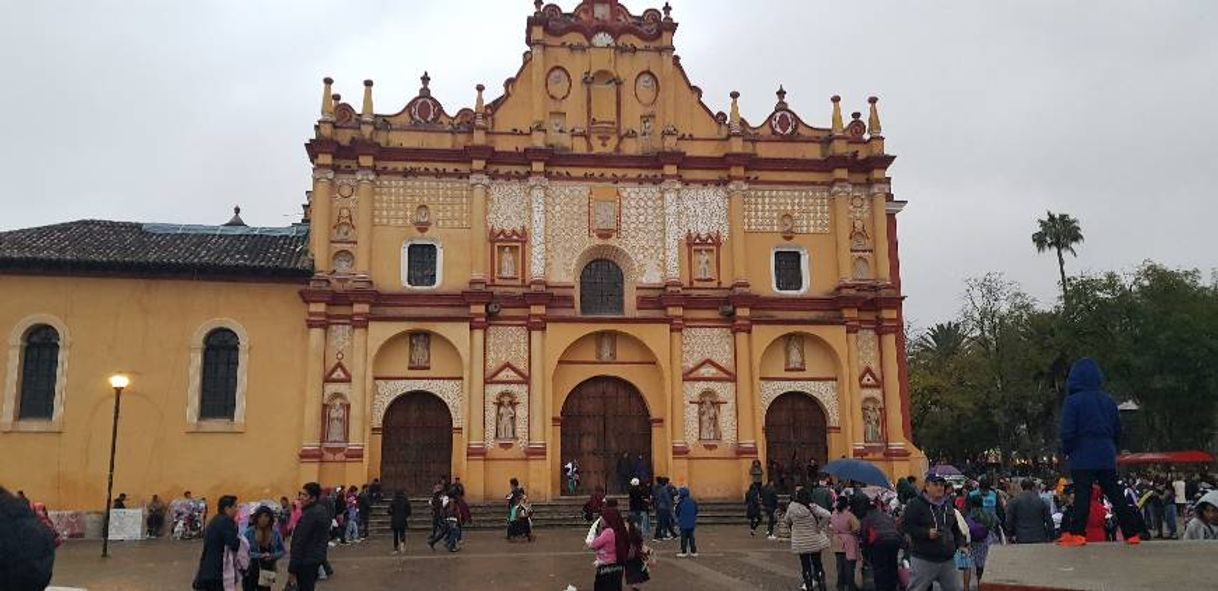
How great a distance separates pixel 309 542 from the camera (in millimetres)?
10445

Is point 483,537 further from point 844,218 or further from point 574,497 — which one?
point 844,218

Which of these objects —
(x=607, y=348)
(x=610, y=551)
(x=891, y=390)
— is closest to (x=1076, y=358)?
(x=891, y=390)

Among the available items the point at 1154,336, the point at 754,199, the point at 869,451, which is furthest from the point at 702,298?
the point at 1154,336

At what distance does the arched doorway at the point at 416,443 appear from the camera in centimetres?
2855

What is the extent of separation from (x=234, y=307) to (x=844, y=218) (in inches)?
768

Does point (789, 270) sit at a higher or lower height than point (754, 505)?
higher

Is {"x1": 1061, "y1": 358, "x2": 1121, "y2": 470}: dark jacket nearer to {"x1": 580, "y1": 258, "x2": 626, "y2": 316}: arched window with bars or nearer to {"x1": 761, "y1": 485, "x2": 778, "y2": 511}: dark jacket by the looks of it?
{"x1": 761, "y1": 485, "x2": 778, "y2": 511}: dark jacket

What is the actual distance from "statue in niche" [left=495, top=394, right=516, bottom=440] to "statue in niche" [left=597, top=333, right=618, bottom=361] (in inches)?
132

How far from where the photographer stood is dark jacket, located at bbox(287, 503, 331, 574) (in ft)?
34.0

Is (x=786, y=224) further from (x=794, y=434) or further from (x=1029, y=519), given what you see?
(x=1029, y=519)

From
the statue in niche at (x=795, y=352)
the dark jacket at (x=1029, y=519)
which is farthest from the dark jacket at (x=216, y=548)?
the statue in niche at (x=795, y=352)

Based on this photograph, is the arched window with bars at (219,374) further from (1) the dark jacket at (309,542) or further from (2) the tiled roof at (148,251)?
(1) the dark jacket at (309,542)

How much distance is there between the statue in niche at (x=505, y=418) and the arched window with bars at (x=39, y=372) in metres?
12.7

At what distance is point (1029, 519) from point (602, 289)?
18857 mm
